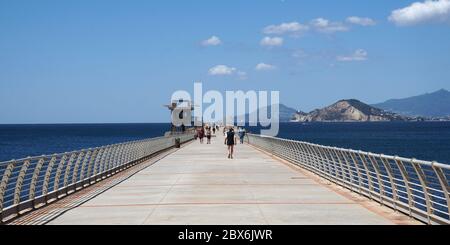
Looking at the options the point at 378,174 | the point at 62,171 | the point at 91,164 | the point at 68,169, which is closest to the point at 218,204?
the point at 378,174

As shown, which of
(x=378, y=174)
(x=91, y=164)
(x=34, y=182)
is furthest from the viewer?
(x=91, y=164)

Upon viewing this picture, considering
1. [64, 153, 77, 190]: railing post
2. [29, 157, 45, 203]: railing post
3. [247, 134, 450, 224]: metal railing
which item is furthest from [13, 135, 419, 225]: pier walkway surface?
[64, 153, 77, 190]: railing post

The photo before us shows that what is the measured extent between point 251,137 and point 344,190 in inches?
1832

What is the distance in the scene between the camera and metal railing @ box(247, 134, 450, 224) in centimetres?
1230

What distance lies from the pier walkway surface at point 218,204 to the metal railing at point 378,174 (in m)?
0.32

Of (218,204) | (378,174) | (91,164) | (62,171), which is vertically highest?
(378,174)

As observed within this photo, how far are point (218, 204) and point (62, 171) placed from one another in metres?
8.09

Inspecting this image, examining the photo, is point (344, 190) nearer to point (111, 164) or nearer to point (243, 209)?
point (243, 209)

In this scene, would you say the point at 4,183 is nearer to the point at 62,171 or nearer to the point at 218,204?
the point at 218,204

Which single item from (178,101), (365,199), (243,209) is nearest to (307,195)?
(365,199)

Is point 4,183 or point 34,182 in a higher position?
point 4,183

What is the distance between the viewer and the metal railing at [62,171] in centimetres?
1404

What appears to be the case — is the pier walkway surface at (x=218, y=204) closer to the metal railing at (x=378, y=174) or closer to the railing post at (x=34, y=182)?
the metal railing at (x=378, y=174)

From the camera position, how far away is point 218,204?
15500mm
